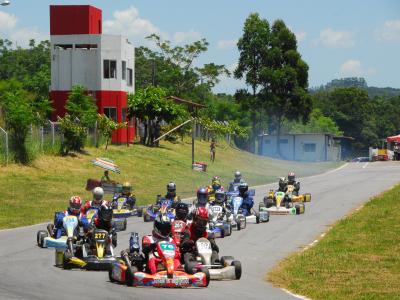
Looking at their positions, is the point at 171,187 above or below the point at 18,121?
below

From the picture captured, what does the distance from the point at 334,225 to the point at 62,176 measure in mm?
19982

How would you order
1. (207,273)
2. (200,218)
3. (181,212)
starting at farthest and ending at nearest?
(181,212) < (200,218) < (207,273)

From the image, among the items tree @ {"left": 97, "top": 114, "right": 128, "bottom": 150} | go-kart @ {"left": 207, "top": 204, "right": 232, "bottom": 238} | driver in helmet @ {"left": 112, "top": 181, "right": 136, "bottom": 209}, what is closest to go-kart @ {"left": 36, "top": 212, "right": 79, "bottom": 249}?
go-kart @ {"left": 207, "top": 204, "right": 232, "bottom": 238}

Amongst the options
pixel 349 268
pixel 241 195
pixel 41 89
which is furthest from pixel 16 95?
pixel 41 89

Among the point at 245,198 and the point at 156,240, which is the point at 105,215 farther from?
the point at 245,198

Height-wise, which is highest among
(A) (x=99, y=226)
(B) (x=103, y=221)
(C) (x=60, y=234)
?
(B) (x=103, y=221)

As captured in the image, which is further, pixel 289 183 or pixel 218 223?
pixel 289 183

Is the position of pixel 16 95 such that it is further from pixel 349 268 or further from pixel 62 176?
pixel 349 268

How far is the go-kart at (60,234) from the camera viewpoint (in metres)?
20.2

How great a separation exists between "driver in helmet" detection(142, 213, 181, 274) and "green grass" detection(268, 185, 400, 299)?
2.20m

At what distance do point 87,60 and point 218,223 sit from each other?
38504 millimetres

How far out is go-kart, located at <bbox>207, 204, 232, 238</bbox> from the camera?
24.3 metres

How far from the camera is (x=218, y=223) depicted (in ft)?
81.6

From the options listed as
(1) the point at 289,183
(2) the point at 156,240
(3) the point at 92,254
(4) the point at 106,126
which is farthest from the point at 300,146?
(2) the point at 156,240
